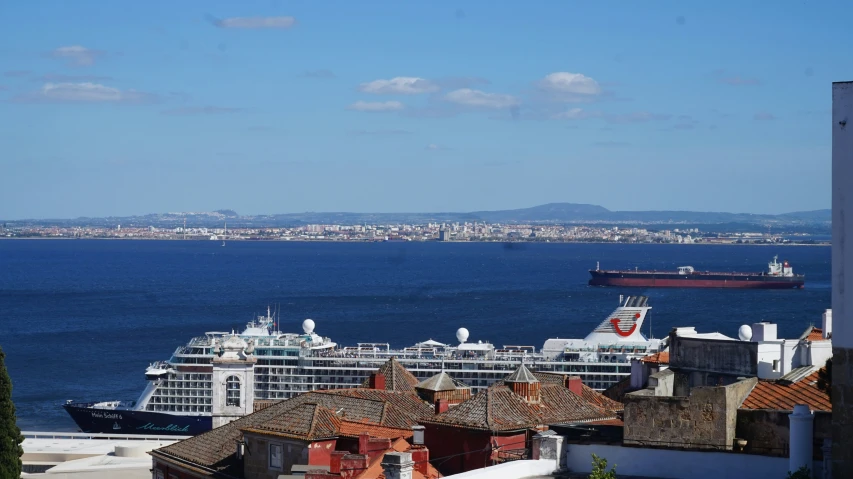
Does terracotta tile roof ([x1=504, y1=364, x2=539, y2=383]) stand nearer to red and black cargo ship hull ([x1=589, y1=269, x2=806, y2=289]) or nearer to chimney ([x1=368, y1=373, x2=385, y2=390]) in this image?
chimney ([x1=368, y1=373, x2=385, y2=390])

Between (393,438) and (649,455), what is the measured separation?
4986 mm

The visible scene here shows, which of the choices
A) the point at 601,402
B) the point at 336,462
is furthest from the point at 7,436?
the point at 601,402

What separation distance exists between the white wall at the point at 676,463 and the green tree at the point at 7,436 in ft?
29.2

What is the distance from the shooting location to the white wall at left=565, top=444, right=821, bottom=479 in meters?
11.3

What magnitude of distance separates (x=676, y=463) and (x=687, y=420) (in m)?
0.44

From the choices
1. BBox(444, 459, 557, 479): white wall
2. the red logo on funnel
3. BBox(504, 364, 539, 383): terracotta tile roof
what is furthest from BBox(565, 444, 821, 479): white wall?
the red logo on funnel

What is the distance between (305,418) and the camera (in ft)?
53.1

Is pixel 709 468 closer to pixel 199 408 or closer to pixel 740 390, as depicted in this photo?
pixel 740 390

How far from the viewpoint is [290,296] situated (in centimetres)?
12725

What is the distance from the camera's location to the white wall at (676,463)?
11305 millimetres

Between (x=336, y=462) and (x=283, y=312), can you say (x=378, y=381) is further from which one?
(x=283, y=312)

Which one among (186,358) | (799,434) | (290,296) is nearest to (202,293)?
(290,296)

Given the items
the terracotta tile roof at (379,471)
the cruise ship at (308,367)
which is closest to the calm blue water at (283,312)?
the cruise ship at (308,367)

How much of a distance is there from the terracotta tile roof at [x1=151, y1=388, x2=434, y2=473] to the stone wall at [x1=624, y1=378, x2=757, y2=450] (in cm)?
480
